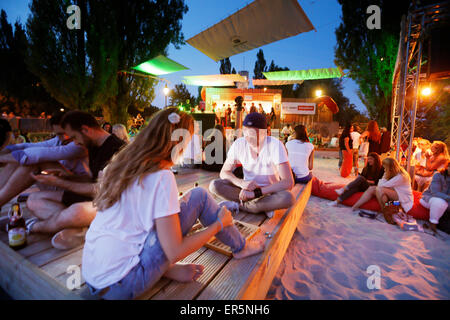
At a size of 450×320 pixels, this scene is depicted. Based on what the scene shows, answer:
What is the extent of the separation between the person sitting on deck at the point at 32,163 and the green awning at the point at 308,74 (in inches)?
539

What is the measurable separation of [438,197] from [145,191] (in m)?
4.58

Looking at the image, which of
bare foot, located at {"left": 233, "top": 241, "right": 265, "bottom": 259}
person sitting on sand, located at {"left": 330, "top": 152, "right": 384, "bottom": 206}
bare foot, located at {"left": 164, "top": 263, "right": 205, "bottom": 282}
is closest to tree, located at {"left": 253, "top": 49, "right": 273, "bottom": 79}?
person sitting on sand, located at {"left": 330, "top": 152, "right": 384, "bottom": 206}

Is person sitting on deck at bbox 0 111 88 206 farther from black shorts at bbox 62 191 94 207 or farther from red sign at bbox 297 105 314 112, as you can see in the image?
red sign at bbox 297 105 314 112

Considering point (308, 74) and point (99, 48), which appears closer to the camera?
point (99, 48)

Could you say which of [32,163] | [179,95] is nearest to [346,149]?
[32,163]

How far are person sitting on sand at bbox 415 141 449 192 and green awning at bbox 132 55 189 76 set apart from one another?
9918mm

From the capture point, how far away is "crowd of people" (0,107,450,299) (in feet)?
3.68

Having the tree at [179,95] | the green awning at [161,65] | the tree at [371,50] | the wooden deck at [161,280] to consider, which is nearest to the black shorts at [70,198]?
the wooden deck at [161,280]

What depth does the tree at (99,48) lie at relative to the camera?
483 inches

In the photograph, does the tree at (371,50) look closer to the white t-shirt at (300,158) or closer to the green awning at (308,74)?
the green awning at (308,74)

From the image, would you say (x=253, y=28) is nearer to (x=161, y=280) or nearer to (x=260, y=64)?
(x=161, y=280)

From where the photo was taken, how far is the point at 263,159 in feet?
9.10

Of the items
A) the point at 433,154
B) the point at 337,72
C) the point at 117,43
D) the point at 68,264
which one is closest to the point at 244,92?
the point at 337,72
